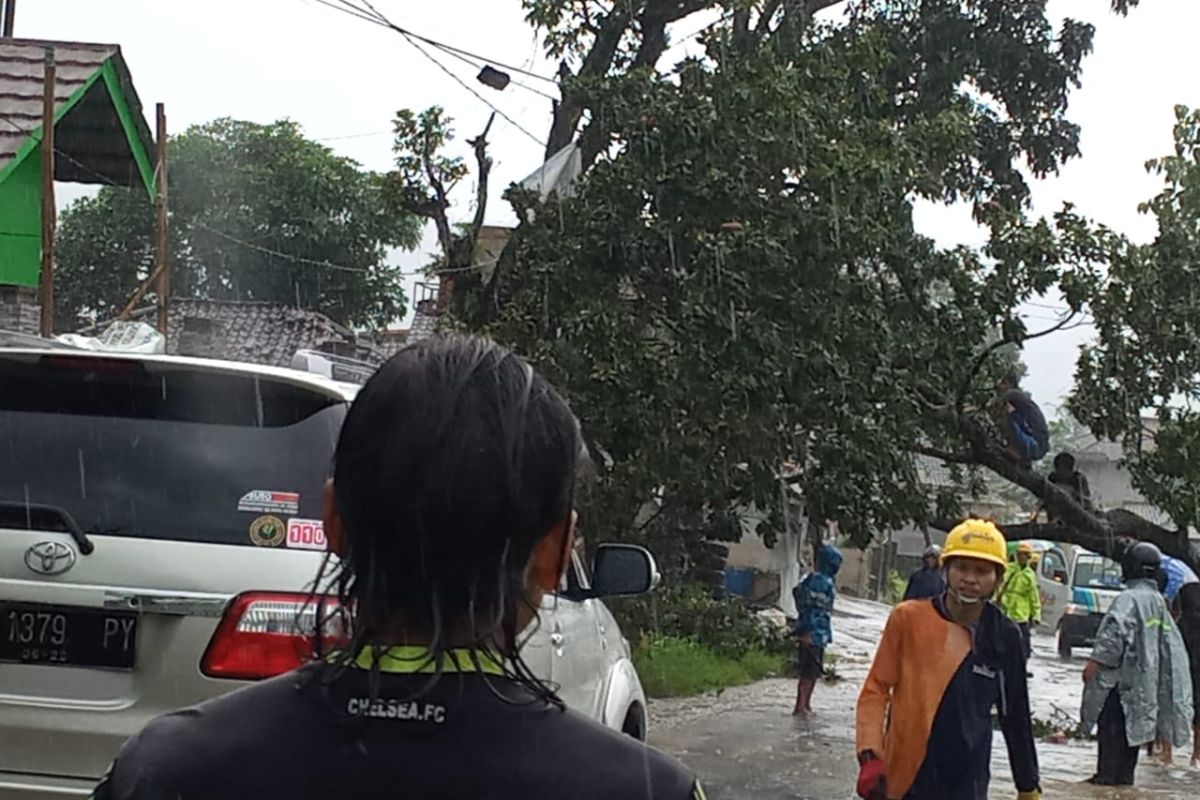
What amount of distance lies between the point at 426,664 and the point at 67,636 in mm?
2534

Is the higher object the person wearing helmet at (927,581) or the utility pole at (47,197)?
the utility pole at (47,197)

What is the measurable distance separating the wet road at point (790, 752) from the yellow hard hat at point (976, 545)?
16.5ft

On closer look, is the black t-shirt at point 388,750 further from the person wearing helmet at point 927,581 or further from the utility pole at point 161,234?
the utility pole at point 161,234

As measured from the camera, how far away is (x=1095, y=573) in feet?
92.7

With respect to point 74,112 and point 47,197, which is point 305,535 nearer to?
point 47,197

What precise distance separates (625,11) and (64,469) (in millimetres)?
10347

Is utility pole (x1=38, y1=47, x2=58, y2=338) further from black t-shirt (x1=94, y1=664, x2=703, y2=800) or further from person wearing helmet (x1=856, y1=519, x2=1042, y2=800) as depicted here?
black t-shirt (x1=94, y1=664, x2=703, y2=800)

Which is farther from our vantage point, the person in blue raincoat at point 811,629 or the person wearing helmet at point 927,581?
the person wearing helmet at point 927,581

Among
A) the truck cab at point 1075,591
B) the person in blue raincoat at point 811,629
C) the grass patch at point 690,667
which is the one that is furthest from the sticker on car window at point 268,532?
the truck cab at point 1075,591

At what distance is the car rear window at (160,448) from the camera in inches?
157

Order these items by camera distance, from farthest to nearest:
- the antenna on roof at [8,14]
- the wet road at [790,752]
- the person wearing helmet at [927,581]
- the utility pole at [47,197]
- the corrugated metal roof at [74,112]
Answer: the antenna on roof at [8,14] < the person wearing helmet at [927,581] < the corrugated metal roof at [74,112] < the utility pole at [47,197] < the wet road at [790,752]

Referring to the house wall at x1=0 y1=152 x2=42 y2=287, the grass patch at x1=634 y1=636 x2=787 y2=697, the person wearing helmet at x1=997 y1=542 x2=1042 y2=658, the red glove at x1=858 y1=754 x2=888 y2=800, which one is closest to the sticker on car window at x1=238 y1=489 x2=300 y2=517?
the red glove at x1=858 y1=754 x2=888 y2=800

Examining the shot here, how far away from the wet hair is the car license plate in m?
2.34

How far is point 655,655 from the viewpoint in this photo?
16297 millimetres
